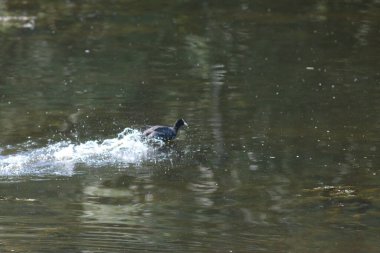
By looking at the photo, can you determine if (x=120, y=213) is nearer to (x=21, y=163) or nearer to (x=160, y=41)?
(x=21, y=163)

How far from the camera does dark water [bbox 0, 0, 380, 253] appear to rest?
9492mm

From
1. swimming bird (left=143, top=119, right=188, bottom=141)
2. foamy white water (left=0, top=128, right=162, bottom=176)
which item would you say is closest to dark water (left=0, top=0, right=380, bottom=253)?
foamy white water (left=0, top=128, right=162, bottom=176)

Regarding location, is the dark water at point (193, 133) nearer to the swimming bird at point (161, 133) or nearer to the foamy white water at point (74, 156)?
the foamy white water at point (74, 156)

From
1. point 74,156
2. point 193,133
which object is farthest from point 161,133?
point 74,156

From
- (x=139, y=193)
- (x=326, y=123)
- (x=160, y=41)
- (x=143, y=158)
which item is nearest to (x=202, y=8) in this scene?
(x=160, y=41)

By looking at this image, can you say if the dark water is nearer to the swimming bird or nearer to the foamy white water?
the foamy white water

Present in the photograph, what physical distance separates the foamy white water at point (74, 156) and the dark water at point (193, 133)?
28 mm

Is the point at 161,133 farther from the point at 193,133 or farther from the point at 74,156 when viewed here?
the point at 74,156

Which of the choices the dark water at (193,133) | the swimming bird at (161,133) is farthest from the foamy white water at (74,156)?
the swimming bird at (161,133)

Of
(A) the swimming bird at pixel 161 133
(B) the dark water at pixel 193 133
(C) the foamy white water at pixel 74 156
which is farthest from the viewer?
(A) the swimming bird at pixel 161 133

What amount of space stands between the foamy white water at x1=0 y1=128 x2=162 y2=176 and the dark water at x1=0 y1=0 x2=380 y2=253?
3 cm

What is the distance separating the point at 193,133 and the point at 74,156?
6.58 ft

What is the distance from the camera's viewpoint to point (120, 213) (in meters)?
10.1

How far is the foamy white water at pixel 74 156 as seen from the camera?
11812mm
